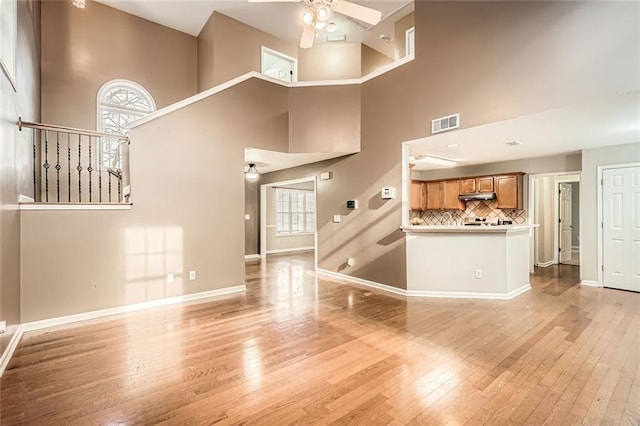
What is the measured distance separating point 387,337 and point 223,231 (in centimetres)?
295

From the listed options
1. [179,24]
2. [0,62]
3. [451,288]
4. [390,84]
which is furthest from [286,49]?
[451,288]

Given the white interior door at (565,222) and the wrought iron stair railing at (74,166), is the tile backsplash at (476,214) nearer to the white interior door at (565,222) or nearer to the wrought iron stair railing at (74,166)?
the white interior door at (565,222)

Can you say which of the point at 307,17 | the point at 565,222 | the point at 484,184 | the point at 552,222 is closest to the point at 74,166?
the point at 307,17

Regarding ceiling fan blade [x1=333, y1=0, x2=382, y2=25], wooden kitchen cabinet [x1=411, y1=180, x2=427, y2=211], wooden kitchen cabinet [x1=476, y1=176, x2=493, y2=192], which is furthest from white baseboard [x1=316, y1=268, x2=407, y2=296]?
ceiling fan blade [x1=333, y1=0, x2=382, y2=25]

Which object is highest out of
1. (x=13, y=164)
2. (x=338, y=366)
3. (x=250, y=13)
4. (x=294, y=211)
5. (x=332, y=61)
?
(x=250, y=13)

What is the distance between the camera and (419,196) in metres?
7.80

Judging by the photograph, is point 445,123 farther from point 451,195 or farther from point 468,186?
point 451,195

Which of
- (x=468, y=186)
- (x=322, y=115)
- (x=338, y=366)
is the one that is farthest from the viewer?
(x=468, y=186)

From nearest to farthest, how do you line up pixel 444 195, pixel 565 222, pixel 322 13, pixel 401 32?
1. pixel 322 13
2. pixel 401 32
3. pixel 444 195
4. pixel 565 222

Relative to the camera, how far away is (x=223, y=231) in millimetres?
4703

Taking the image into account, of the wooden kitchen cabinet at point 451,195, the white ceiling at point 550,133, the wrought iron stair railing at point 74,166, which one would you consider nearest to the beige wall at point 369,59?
the white ceiling at point 550,133

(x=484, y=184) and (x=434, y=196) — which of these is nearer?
(x=484, y=184)

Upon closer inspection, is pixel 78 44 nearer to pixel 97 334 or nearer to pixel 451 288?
pixel 97 334

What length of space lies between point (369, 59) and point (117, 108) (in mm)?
5727
